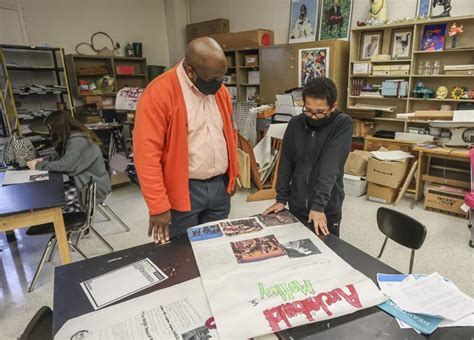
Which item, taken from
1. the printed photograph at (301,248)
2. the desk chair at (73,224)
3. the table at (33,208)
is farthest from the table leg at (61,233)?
the printed photograph at (301,248)

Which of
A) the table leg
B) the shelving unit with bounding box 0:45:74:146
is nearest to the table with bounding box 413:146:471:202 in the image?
the table leg

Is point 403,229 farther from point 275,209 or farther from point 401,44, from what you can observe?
point 401,44

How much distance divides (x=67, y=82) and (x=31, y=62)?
0.64 metres

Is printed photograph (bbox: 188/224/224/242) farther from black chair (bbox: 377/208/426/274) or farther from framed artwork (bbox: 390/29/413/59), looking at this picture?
framed artwork (bbox: 390/29/413/59)

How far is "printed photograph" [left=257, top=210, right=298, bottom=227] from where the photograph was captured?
1.36 metres

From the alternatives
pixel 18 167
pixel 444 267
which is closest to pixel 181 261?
pixel 444 267

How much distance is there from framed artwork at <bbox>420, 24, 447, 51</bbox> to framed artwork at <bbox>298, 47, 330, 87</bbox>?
1.13 m

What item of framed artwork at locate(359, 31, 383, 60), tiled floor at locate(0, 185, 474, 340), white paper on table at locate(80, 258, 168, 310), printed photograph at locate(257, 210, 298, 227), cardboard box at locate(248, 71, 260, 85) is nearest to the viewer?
white paper on table at locate(80, 258, 168, 310)

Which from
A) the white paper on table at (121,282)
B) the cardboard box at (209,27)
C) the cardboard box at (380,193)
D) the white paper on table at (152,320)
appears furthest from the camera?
the cardboard box at (209,27)

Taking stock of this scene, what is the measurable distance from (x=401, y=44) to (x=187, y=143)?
382cm

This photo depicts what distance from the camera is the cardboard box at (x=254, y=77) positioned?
5.45 m

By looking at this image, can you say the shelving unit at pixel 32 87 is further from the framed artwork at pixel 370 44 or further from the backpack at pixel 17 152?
the framed artwork at pixel 370 44

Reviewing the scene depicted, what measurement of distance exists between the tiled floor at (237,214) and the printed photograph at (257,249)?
64.5 inches

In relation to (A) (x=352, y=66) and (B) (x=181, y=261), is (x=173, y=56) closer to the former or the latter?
(A) (x=352, y=66)
